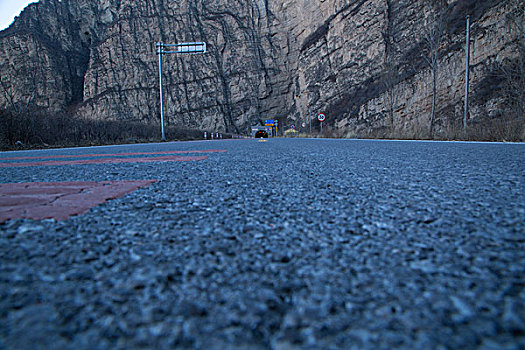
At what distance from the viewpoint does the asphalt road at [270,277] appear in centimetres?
54

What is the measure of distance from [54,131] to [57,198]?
44.6 feet

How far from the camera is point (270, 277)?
75cm

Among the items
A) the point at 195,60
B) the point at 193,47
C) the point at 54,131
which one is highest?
the point at 195,60

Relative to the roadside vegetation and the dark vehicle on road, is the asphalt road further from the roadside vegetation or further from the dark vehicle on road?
the dark vehicle on road

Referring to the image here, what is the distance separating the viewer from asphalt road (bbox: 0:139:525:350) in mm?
536

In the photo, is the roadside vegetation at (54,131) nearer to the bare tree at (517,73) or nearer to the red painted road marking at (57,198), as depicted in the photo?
the red painted road marking at (57,198)

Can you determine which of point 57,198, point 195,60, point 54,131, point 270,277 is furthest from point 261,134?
point 270,277

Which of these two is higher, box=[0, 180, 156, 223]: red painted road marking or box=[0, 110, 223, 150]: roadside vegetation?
box=[0, 110, 223, 150]: roadside vegetation

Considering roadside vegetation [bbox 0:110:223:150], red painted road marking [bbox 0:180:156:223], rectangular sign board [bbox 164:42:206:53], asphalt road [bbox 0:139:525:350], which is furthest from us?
rectangular sign board [bbox 164:42:206:53]

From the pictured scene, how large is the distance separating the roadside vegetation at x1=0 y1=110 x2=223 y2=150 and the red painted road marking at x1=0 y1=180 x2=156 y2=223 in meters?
10.5

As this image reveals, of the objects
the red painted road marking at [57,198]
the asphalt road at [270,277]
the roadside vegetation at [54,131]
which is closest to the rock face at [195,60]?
the roadside vegetation at [54,131]

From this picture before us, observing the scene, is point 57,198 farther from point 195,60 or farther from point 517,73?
point 195,60

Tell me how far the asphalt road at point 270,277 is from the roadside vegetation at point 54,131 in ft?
39.0

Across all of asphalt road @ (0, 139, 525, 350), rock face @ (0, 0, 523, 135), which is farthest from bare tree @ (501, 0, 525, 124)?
asphalt road @ (0, 139, 525, 350)
